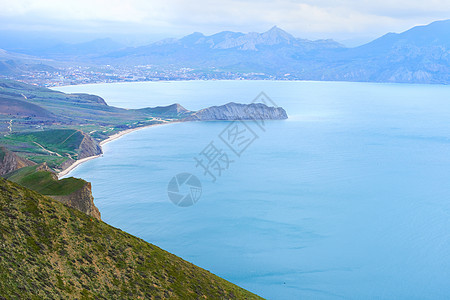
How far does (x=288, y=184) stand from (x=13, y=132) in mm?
51804

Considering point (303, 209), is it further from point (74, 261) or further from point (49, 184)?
point (74, 261)

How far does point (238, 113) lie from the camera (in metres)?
116

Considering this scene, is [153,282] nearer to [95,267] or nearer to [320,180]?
[95,267]

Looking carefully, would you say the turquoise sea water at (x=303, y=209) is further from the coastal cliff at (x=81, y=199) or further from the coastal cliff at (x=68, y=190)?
the coastal cliff at (x=68, y=190)

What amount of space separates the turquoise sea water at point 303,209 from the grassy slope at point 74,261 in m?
13.3

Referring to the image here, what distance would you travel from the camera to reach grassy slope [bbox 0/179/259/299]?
15.1m

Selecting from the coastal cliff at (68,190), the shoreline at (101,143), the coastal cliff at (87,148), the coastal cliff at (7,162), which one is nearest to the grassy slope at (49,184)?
the coastal cliff at (68,190)

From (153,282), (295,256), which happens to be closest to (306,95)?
(295,256)

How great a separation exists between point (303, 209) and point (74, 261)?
35.9 meters

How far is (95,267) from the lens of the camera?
58.7 ft

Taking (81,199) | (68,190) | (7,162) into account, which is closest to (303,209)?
(81,199)

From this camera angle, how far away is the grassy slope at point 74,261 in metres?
15.1

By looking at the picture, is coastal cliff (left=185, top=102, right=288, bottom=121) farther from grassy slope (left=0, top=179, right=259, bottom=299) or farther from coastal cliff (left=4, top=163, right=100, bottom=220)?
grassy slope (left=0, top=179, right=259, bottom=299)

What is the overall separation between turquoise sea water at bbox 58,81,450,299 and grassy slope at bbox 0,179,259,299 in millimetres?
13276
